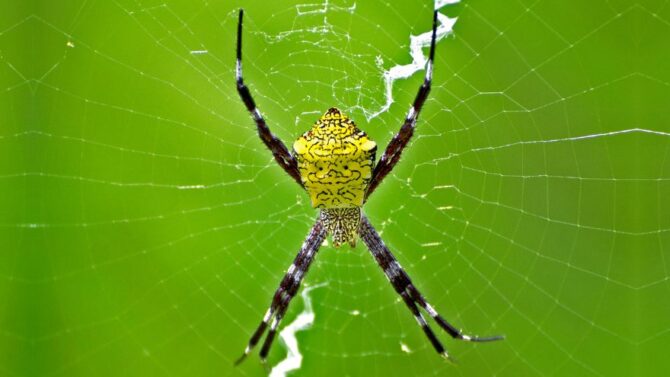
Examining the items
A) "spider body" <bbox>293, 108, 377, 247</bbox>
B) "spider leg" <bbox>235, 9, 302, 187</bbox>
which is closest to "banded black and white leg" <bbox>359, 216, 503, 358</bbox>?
"spider body" <bbox>293, 108, 377, 247</bbox>

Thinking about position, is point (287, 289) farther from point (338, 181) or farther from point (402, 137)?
point (402, 137)

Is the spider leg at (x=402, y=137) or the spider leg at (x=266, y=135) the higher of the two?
the spider leg at (x=266, y=135)

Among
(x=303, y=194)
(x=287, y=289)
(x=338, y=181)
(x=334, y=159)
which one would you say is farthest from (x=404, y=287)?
(x=334, y=159)

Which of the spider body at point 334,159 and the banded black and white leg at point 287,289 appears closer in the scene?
the spider body at point 334,159

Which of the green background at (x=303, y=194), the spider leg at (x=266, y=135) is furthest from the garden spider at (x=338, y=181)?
the green background at (x=303, y=194)

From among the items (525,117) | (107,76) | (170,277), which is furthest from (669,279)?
(107,76)

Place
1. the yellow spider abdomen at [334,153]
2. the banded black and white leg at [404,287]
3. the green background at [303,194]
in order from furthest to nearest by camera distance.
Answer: the banded black and white leg at [404,287]
the green background at [303,194]
the yellow spider abdomen at [334,153]

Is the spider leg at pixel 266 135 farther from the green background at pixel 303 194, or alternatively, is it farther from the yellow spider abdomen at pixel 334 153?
the green background at pixel 303 194

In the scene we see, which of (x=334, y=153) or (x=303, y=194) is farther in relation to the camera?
(x=303, y=194)
